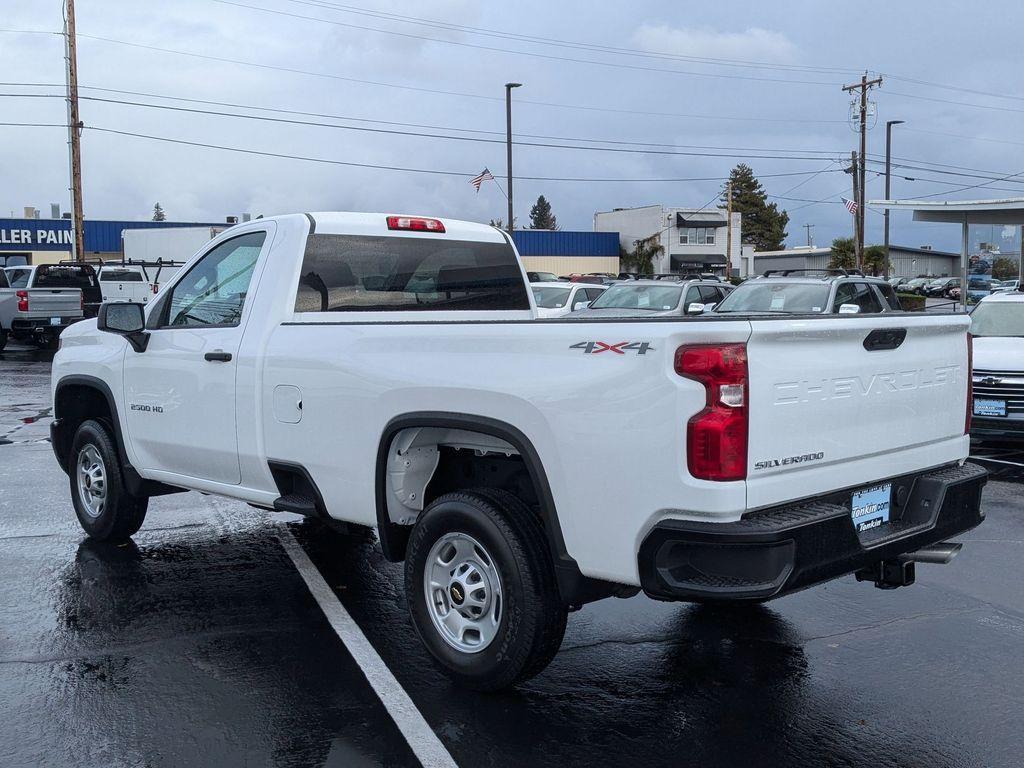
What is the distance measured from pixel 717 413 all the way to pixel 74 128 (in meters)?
33.9

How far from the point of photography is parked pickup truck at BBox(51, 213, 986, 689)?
359 centimetres

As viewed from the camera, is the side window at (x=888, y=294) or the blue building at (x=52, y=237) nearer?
the side window at (x=888, y=294)

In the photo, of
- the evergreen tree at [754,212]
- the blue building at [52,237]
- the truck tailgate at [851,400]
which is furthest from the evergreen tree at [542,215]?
the truck tailgate at [851,400]

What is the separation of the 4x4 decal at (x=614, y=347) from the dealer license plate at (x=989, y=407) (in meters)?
7.29

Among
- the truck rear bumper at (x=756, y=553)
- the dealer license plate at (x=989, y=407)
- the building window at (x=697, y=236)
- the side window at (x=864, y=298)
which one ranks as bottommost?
the dealer license plate at (x=989, y=407)

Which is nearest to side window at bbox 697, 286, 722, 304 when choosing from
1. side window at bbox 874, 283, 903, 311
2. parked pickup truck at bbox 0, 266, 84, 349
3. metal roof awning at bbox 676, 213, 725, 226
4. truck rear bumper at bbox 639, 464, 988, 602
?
side window at bbox 874, 283, 903, 311

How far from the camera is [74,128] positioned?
3300 cm

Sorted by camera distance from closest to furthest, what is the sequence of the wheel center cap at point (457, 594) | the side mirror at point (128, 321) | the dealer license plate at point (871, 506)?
the dealer license plate at point (871, 506)
the wheel center cap at point (457, 594)
the side mirror at point (128, 321)

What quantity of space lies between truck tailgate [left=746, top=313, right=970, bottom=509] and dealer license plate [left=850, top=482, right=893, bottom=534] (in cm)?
5

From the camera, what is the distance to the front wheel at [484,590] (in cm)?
407

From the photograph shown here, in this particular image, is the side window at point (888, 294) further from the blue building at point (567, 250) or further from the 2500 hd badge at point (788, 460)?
the blue building at point (567, 250)

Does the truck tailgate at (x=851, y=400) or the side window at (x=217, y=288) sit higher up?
the side window at (x=217, y=288)

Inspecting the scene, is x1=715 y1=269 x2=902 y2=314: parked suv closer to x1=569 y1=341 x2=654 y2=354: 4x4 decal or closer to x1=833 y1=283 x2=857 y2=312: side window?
x1=833 y1=283 x2=857 y2=312: side window

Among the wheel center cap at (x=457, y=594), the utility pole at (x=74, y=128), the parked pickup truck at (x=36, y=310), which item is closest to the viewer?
the wheel center cap at (x=457, y=594)
